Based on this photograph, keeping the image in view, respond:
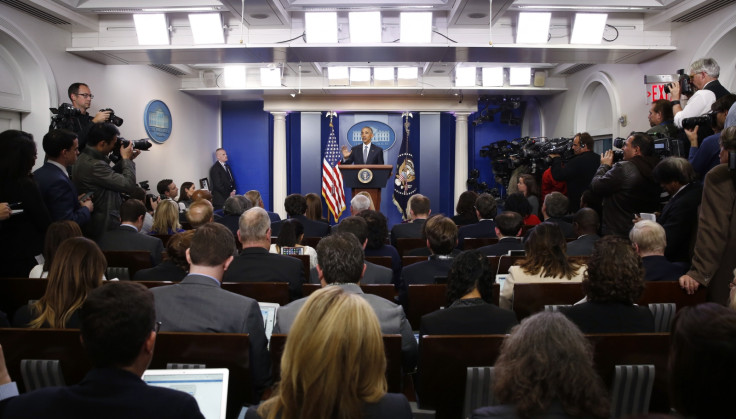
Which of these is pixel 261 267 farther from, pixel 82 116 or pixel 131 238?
pixel 82 116

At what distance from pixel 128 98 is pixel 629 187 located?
6.68m

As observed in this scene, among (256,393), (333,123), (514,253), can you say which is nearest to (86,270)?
(256,393)

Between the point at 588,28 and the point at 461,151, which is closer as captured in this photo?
the point at 588,28

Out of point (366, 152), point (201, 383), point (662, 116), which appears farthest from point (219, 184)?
point (201, 383)

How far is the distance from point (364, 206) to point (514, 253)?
6.84 feet

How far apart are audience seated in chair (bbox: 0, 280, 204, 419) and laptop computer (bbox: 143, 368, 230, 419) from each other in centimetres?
32

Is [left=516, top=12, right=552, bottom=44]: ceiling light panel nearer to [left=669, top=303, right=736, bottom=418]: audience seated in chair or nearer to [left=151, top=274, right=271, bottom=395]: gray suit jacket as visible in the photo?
[left=151, top=274, right=271, bottom=395]: gray suit jacket

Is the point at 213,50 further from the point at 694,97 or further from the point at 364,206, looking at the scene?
the point at 694,97

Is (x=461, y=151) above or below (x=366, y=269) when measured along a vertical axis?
above

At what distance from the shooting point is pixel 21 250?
339cm

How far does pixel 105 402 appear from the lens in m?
1.17

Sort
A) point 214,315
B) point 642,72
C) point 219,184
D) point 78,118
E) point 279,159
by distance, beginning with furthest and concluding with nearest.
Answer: point 279,159, point 219,184, point 642,72, point 78,118, point 214,315

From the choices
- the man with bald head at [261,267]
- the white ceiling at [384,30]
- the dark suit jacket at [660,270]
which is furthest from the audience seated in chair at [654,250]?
the white ceiling at [384,30]

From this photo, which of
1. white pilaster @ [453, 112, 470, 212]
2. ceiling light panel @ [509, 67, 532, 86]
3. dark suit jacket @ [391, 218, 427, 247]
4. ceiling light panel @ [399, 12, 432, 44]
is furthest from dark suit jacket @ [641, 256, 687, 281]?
white pilaster @ [453, 112, 470, 212]
